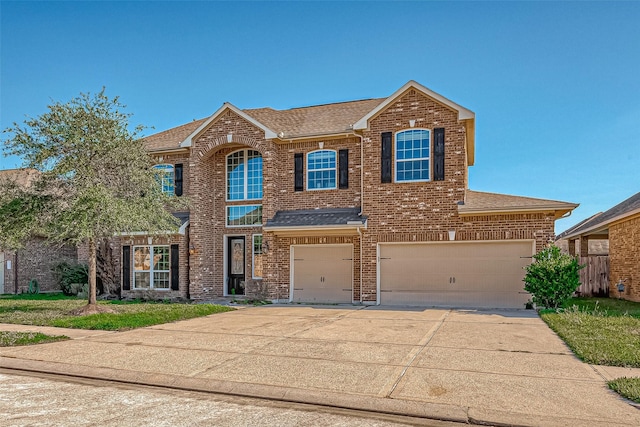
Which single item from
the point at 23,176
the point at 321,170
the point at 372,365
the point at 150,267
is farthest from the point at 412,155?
the point at 23,176

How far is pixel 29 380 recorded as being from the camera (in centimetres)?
675

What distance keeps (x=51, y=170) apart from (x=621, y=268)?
2036cm

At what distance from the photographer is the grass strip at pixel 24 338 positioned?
356 inches

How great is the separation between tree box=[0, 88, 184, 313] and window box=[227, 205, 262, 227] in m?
5.68

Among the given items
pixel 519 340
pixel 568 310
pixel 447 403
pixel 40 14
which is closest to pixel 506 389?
pixel 447 403

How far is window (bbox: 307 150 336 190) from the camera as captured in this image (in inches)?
679

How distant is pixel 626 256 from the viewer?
1775cm

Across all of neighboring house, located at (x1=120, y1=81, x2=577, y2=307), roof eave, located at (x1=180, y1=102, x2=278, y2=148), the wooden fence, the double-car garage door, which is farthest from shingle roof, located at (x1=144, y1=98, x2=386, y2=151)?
the wooden fence

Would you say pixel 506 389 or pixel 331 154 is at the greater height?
pixel 331 154

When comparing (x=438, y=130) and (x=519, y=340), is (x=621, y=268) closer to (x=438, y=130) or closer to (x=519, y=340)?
(x=438, y=130)

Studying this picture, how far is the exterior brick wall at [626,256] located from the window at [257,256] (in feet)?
45.3

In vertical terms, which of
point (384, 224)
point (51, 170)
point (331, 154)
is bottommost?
point (384, 224)

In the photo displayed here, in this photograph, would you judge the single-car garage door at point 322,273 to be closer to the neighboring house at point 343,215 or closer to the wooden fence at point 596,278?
the neighboring house at point 343,215

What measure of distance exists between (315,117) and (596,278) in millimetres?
14208
